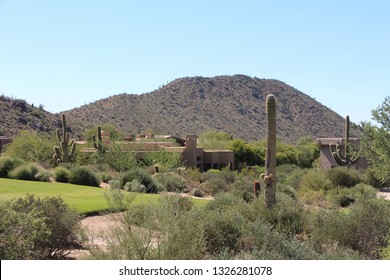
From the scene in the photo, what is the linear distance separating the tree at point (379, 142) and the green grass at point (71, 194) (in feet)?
23.3

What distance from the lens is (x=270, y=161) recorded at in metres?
19.7

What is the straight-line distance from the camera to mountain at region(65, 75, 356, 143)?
88.4m

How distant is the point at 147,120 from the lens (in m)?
88.8

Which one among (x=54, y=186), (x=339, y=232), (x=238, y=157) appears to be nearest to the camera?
(x=339, y=232)

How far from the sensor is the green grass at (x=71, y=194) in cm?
2252

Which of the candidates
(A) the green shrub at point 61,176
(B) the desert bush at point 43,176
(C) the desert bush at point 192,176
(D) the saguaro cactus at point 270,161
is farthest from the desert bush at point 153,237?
(C) the desert bush at point 192,176

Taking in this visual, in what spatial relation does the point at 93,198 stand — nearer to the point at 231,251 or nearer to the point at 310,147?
the point at 231,251

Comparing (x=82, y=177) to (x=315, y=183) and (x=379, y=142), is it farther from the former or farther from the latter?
(x=379, y=142)

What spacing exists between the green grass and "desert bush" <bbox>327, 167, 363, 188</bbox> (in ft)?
42.4

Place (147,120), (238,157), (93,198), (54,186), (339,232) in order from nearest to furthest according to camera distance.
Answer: (339,232)
(93,198)
(54,186)
(238,157)
(147,120)

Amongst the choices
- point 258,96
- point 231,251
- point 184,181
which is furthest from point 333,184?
point 258,96

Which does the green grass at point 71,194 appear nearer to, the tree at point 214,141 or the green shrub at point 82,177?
the green shrub at point 82,177

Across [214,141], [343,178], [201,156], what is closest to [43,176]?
[343,178]

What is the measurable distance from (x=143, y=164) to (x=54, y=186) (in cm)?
1733
